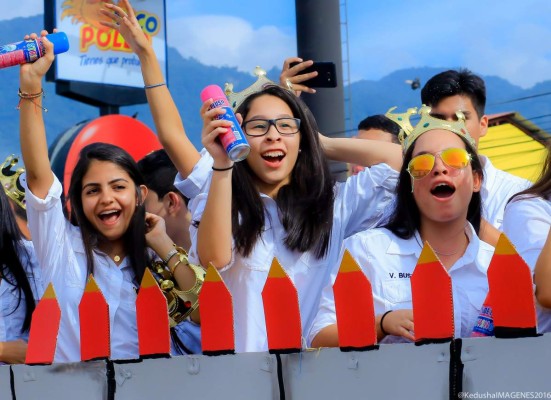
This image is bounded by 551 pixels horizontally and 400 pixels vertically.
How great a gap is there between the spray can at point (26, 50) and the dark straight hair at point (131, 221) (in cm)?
51

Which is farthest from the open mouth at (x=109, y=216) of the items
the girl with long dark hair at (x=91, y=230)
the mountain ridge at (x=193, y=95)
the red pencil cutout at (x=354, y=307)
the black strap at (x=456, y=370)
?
the mountain ridge at (x=193, y=95)

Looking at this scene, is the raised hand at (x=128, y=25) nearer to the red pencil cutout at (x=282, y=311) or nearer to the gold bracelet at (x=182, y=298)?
the gold bracelet at (x=182, y=298)

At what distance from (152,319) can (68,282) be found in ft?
2.30

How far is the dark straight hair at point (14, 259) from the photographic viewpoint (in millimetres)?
3385

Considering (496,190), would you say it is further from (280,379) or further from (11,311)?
(11,311)

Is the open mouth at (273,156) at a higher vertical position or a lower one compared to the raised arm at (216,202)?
higher

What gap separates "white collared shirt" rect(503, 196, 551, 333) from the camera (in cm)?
254

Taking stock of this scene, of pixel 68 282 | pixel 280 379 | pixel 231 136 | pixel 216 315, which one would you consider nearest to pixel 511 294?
pixel 280 379

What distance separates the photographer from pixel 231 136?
2.71 m

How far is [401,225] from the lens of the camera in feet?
9.32

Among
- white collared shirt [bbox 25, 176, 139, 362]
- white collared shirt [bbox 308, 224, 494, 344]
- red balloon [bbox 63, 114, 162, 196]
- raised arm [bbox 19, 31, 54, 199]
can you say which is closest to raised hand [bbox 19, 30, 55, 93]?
raised arm [bbox 19, 31, 54, 199]

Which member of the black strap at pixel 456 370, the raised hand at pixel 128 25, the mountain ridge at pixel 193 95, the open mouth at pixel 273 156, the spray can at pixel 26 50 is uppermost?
the mountain ridge at pixel 193 95

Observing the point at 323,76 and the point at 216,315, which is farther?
the point at 323,76

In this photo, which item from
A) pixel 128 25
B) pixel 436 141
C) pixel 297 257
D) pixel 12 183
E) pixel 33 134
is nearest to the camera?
pixel 436 141
